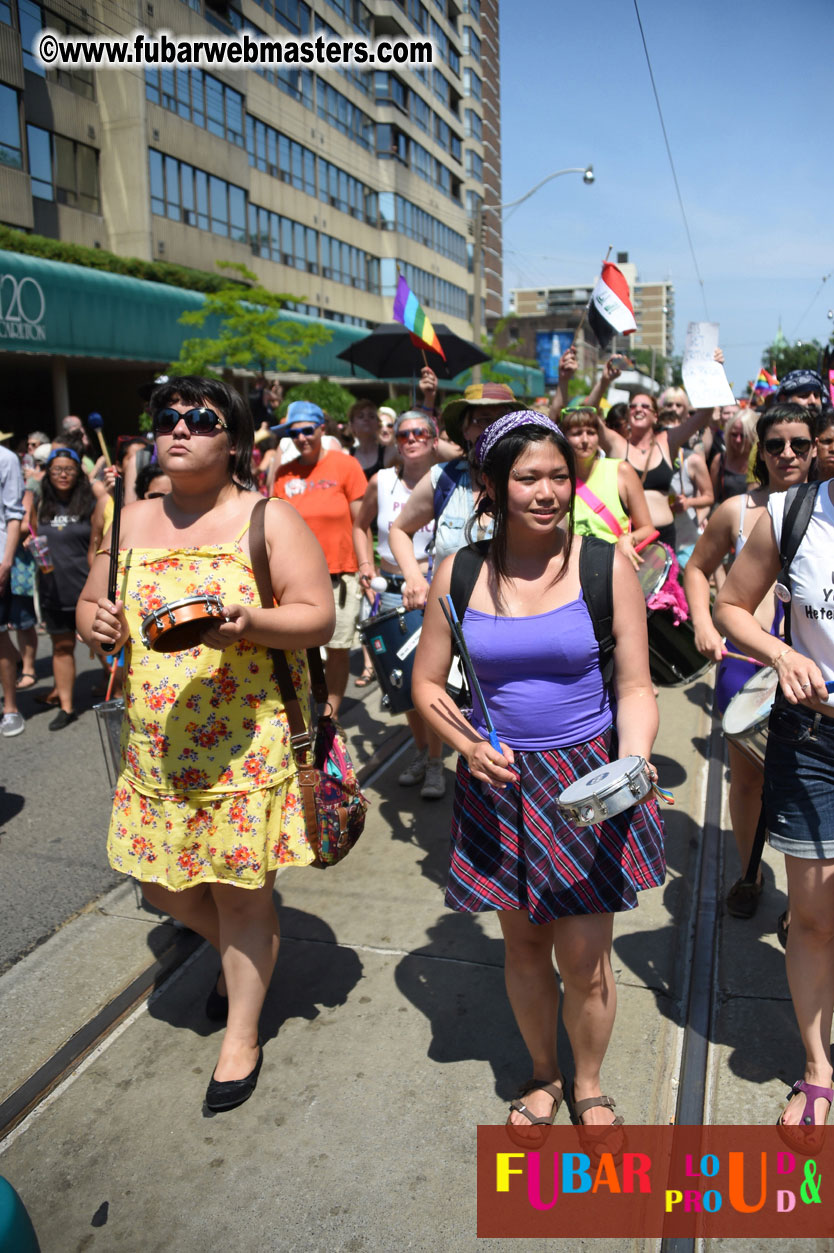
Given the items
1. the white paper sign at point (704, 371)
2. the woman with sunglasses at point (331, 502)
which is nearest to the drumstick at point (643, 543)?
the white paper sign at point (704, 371)

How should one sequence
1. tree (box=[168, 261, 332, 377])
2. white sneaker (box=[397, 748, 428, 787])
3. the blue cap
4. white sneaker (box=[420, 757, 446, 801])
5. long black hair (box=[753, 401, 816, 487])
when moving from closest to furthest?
long black hair (box=[753, 401, 816, 487]) → white sneaker (box=[420, 757, 446, 801]) → white sneaker (box=[397, 748, 428, 787]) → the blue cap → tree (box=[168, 261, 332, 377])

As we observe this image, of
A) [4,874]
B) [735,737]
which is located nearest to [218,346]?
[4,874]

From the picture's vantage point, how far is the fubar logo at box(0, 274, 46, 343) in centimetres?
1909

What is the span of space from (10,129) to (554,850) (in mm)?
25035

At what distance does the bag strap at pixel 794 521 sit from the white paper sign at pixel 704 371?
2347 mm

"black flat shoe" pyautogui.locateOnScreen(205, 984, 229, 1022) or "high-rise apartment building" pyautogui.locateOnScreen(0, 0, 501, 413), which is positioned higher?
"high-rise apartment building" pyautogui.locateOnScreen(0, 0, 501, 413)

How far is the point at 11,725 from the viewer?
645 cm

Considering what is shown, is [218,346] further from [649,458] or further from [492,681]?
[492,681]

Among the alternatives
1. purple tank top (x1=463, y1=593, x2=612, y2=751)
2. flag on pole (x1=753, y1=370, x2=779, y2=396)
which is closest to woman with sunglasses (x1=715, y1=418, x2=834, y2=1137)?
purple tank top (x1=463, y1=593, x2=612, y2=751)

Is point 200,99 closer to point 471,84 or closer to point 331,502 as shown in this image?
point 331,502

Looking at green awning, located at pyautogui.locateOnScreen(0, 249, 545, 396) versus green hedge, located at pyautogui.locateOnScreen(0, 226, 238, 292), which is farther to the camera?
green hedge, located at pyautogui.locateOnScreen(0, 226, 238, 292)

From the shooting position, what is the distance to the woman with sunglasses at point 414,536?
5.10 metres

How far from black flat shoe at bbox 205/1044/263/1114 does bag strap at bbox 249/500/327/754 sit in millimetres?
968

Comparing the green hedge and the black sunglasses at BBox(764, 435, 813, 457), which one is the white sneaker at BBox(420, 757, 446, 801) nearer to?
the black sunglasses at BBox(764, 435, 813, 457)
